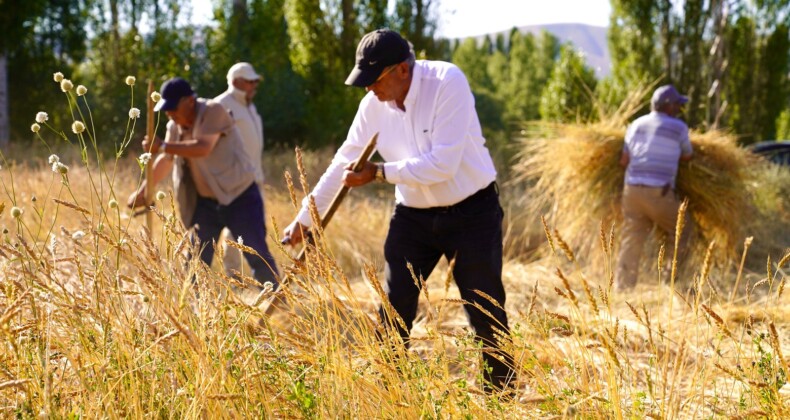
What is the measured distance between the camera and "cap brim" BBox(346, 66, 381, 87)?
3.11 metres

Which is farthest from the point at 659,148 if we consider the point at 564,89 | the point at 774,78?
the point at 774,78

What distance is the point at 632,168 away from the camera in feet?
22.4

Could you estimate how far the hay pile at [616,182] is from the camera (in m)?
7.00

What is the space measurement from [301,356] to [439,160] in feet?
3.87

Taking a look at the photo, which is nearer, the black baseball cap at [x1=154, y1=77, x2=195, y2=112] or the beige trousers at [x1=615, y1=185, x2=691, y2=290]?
the black baseball cap at [x1=154, y1=77, x2=195, y2=112]

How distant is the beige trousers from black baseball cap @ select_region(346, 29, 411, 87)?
3.99 metres

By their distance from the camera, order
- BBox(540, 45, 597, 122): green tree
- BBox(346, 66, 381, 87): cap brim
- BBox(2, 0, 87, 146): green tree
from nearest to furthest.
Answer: BBox(346, 66, 381, 87): cap brim
BBox(540, 45, 597, 122): green tree
BBox(2, 0, 87, 146): green tree

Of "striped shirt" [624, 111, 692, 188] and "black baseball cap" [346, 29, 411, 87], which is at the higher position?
"black baseball cap" [346, 29, 411, 87]

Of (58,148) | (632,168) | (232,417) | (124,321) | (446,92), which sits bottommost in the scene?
(58,148)

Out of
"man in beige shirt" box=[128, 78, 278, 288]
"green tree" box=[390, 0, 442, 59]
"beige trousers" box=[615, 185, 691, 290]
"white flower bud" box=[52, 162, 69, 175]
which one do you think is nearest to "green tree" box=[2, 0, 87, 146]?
"green tree" box=[390, 0, 442, 59]

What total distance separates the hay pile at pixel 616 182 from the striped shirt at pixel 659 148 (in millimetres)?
407

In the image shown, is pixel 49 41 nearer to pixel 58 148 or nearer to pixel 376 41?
pixel 58 148

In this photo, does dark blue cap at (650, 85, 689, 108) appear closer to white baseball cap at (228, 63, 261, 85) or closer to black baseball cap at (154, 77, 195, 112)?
white baseball cap at (228, 63, 261, 85)

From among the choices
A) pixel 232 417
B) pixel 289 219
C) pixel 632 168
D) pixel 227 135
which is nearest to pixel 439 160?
pixel 232 417
